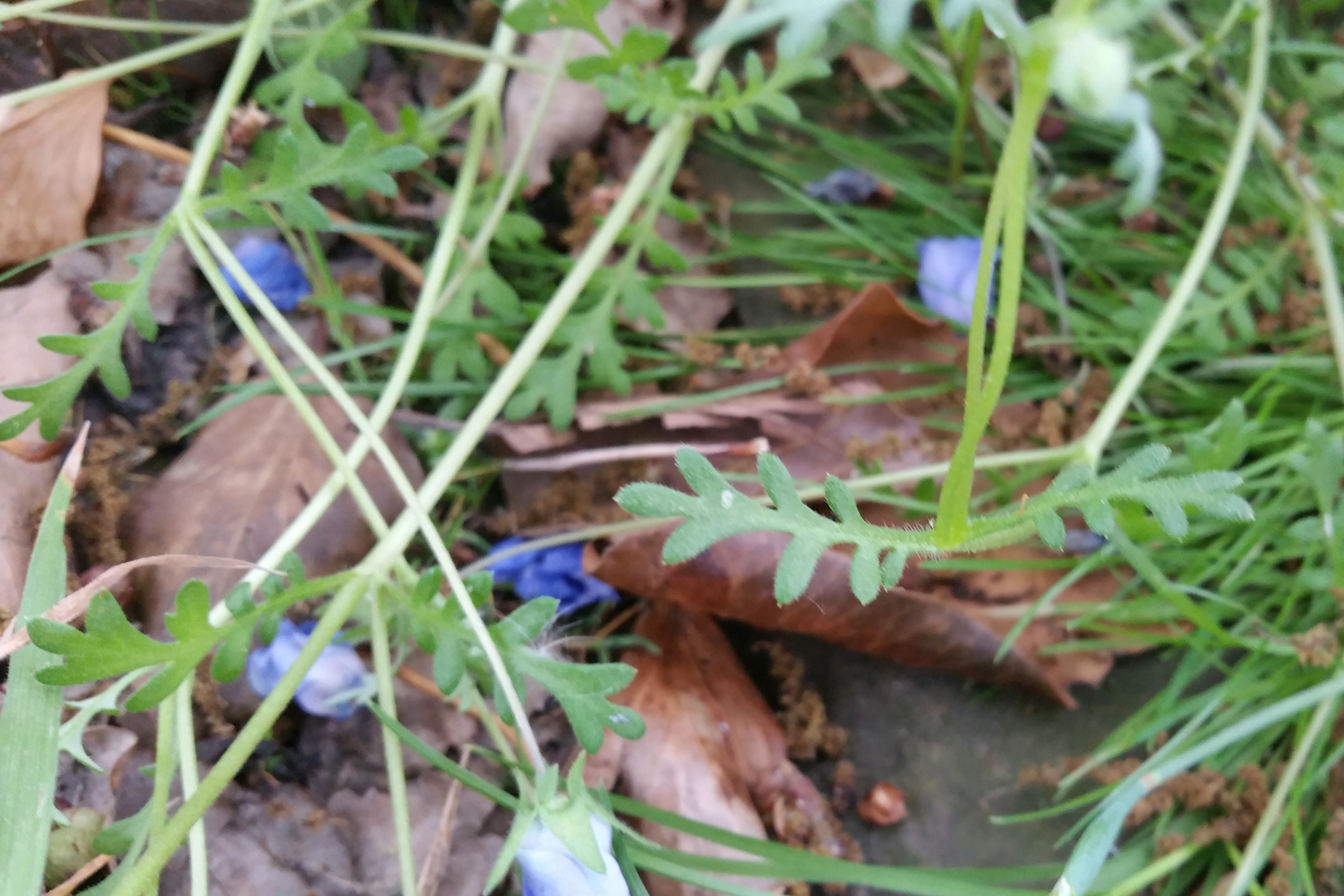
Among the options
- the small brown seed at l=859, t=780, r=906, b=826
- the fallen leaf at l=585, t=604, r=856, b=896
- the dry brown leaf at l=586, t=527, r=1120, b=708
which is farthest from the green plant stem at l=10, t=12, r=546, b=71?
the small brown seed at l=859, t=780, r=906, b=826

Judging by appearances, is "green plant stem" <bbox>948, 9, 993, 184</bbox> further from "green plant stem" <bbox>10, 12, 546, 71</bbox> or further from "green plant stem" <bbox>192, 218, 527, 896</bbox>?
"green plant stem" <bbox>192, 218, 527, 896</bbox>

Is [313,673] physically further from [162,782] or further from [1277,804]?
[1277,804]

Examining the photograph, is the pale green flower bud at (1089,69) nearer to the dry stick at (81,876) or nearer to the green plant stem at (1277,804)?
the green plant stem at (1277,804)

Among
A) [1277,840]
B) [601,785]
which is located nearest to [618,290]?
[601,785]

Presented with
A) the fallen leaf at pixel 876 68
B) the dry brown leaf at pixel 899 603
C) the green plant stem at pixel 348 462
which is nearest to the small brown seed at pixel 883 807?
the dry brown leaf at pixel 899 603

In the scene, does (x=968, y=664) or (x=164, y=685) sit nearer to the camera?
(x=164, y=685)

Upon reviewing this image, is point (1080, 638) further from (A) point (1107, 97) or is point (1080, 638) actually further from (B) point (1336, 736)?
(A) point (1107, 97)
